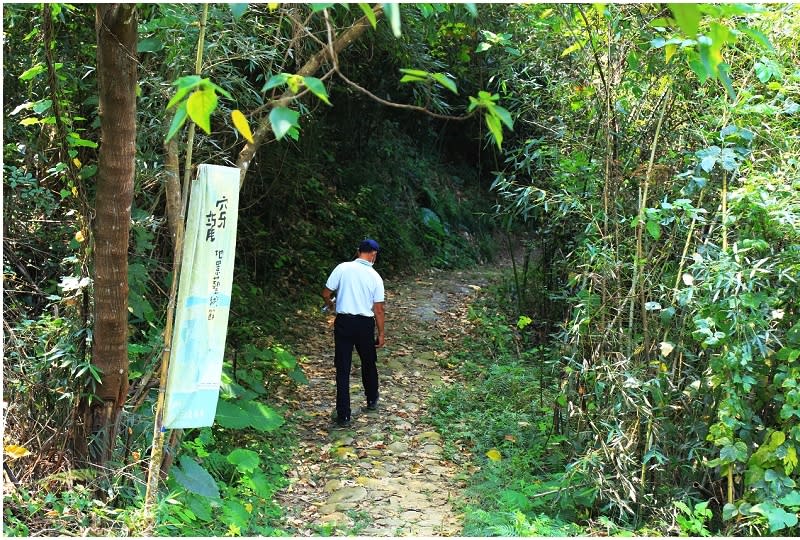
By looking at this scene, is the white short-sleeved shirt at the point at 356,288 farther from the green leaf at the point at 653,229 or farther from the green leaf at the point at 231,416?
the green leaf at the point at 653,229

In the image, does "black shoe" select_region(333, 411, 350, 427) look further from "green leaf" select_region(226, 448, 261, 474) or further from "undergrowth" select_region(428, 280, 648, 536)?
"green leaf" select_region(226, 448, 261, 474)

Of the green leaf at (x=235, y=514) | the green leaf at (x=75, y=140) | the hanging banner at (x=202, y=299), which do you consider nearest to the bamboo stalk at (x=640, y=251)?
the hanging banner at (x=202, y=299)

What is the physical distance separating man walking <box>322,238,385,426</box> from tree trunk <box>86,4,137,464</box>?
96.1 inches

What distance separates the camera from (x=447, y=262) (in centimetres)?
1273

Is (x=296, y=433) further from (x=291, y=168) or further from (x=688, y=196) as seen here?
(x=291, y=168)

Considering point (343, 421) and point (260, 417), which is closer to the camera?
point (260, 417)

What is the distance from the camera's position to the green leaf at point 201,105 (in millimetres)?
1815

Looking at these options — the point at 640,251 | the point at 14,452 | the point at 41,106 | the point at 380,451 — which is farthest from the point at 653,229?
the point at 14,452

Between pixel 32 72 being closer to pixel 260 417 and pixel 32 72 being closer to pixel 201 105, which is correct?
pixel 201 105

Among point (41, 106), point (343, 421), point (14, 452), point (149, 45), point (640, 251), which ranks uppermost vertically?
point (149, 45)

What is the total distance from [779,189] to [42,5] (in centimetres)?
389

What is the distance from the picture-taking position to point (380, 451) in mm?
5535

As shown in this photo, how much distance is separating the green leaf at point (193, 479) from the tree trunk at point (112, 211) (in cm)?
43

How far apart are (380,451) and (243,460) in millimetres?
1291
